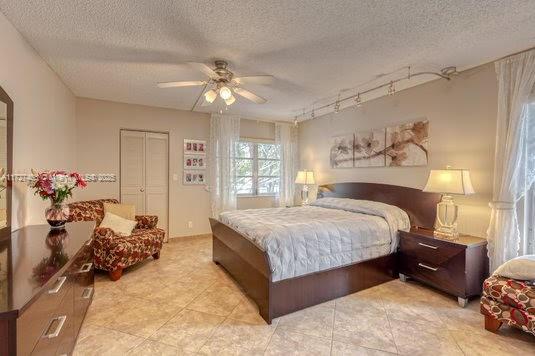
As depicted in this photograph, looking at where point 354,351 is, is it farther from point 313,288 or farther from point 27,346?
point 27,346

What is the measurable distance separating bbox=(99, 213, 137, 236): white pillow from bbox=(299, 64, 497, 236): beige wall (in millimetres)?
3619

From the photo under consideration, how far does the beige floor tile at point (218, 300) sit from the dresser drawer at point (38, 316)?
4.01 ft

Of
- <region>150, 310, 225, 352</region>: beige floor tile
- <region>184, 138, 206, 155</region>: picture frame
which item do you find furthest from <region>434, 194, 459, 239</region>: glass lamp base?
<region>184, 138, 206, 155</region>: picture frame

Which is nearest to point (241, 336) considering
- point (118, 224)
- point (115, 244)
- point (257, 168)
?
point (115, 244)

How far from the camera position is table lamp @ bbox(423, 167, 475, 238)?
2.62 m

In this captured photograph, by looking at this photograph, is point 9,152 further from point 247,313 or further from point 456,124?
point 456,124

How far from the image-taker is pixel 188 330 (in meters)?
2.09

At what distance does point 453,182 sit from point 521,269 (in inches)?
36.6

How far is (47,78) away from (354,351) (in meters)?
4.04

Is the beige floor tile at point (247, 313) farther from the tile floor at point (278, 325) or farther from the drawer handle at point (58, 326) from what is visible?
the drawer handle at point (58, 326)

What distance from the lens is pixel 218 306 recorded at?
8.10 ft

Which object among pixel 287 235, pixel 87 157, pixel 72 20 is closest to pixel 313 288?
pixel 287 235

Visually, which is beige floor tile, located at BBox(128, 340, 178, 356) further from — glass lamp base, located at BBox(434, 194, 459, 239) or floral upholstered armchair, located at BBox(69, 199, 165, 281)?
glass lamp base, located at BBox(434, 194, 459, 239)

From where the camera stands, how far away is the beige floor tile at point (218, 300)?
2.41m
